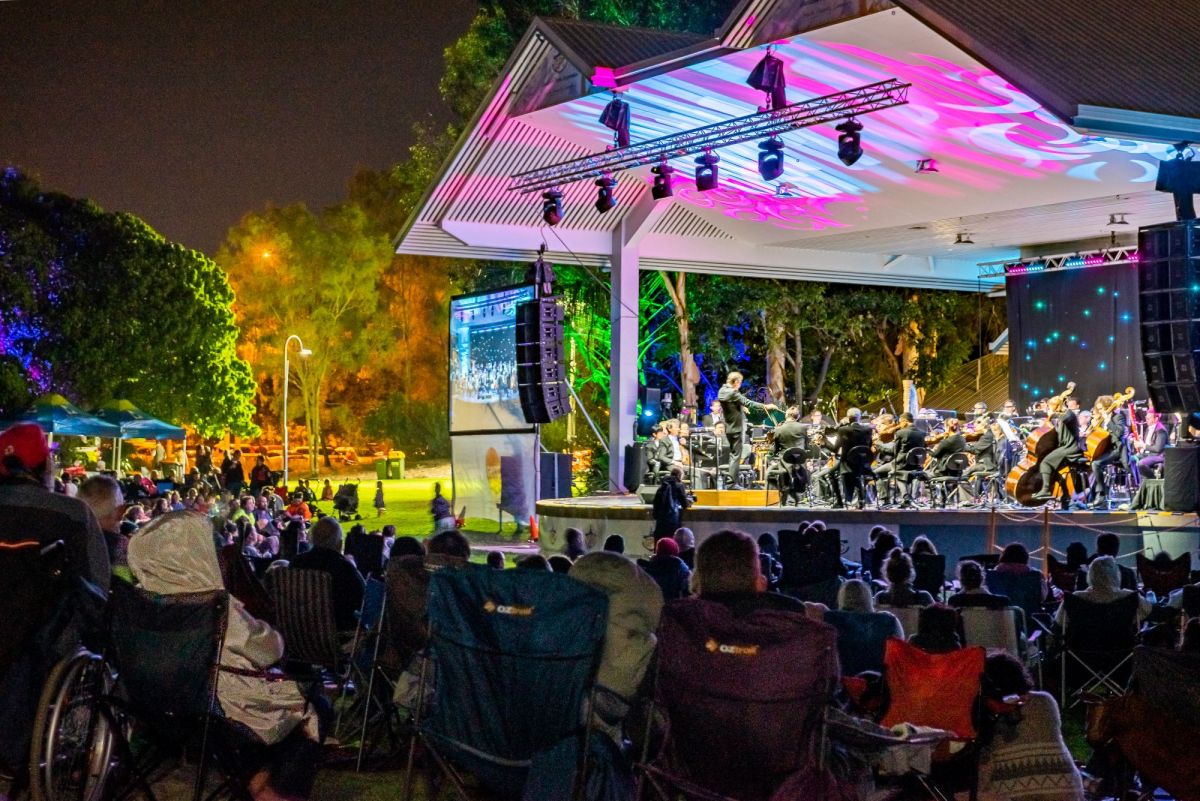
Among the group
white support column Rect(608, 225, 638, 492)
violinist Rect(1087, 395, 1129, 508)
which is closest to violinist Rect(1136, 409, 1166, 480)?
violinist Rect(1087, 395, 1129, 508)

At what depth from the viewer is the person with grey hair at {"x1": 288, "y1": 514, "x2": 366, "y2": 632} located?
7324 mm

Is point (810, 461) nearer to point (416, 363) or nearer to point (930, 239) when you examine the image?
point (930, 239)

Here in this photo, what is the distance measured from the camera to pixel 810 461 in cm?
1914

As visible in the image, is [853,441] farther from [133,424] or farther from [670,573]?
[133,424]

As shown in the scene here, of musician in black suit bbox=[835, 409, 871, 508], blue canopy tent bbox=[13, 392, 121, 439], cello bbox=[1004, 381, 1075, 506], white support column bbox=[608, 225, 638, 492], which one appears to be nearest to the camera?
cello bbox=[1004, 381, 1075, 506]

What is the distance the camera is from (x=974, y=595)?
6.61 meters

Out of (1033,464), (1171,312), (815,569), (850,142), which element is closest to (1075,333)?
(1033,464)

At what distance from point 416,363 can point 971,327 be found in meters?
35.3

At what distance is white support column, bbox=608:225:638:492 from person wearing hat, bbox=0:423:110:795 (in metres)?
14.9

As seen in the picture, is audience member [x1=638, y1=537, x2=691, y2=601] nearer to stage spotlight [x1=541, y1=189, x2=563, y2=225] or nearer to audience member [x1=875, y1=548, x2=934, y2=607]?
audience member [x1=875, y1=548, x2=934, y2=607]

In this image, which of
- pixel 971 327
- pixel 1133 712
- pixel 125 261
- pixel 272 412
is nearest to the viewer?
pixel 1133 712

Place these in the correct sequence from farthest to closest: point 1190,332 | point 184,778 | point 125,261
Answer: point 125,261 < point 1190,332 < point 184,778

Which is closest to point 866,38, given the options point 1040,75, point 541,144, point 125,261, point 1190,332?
point 1040,75

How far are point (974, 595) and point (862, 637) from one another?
3.21 ft
